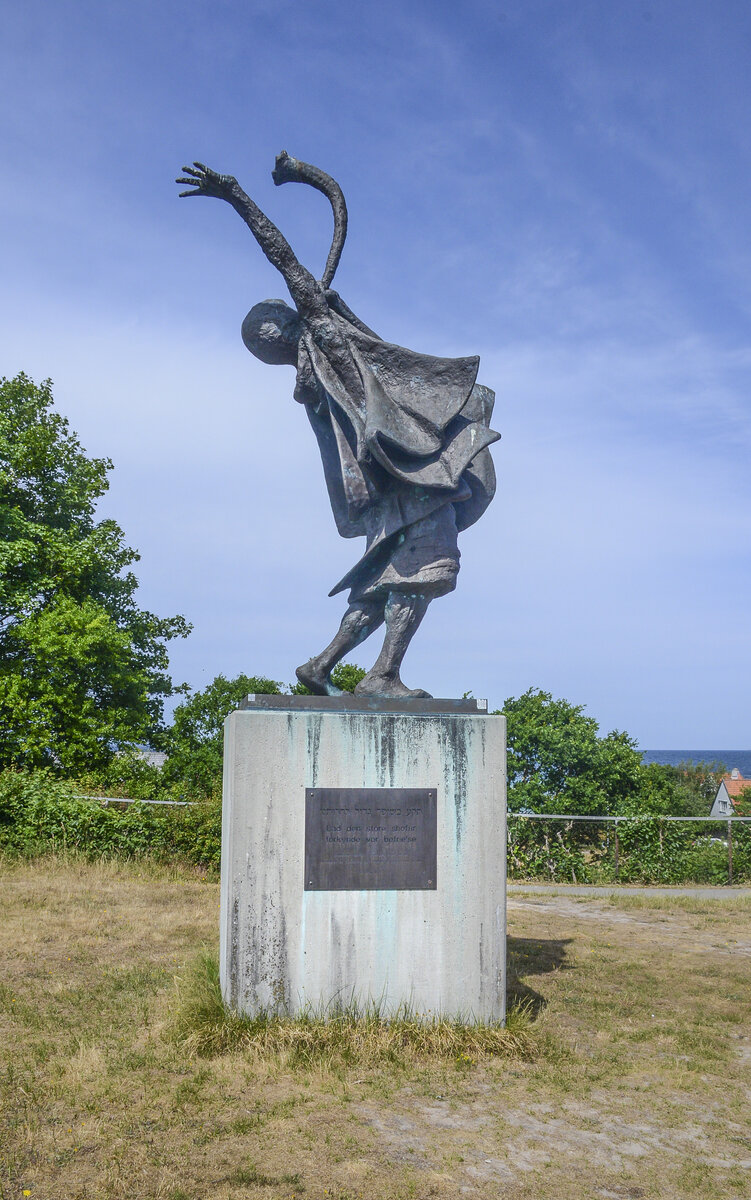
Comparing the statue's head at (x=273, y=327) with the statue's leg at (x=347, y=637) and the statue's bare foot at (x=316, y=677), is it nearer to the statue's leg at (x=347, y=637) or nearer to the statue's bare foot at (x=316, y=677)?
the statue's leg at (x=347, y=637)

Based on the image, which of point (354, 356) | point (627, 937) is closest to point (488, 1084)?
point (354, 356)

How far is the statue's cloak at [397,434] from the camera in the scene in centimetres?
579

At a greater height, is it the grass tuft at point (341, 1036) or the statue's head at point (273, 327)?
the statue's head at point (273, 327)

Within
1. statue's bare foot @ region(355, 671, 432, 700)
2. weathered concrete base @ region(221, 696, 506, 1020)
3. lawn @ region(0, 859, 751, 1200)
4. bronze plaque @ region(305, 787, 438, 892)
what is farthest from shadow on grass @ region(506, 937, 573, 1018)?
statue's bare foot @ region(355, 671, 432, 700)

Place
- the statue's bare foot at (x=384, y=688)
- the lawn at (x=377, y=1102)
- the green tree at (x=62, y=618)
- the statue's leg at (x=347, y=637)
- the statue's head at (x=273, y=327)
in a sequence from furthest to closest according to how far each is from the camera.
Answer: the green tree at (x=62, y=618) < the statue's head at (x=273, y=327) < the statue's leg at (x=347, y=637) < the statue's bare foot at (x=384, y=688) < the lawn at (x=377, y=1102)

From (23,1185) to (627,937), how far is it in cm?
706

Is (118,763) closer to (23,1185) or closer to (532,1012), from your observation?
(532,1012)

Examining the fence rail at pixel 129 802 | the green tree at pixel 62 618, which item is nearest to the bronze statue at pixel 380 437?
the fence rail at pixel 129 802

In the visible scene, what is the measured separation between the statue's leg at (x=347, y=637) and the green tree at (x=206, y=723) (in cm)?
2111

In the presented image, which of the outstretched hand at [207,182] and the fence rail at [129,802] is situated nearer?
the outstretched hand at [207,182]

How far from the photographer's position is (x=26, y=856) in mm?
11977

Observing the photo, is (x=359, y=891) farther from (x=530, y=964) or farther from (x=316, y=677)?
(x=530, y=964)

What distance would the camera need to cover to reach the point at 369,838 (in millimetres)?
5152

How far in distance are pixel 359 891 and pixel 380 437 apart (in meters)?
2.70
